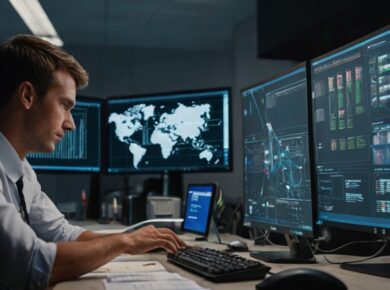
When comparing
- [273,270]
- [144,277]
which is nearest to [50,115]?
[144,277]

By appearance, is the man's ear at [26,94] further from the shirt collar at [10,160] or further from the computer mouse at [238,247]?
the computer mouse at [238,247]

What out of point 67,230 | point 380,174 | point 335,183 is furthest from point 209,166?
point 380,174

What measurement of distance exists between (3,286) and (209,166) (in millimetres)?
1460

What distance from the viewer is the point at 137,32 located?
16.9 feet

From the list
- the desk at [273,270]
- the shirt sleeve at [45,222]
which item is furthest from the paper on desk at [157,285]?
the shirt sleeve at [45,222]

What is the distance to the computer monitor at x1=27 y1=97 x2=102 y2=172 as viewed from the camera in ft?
8.27

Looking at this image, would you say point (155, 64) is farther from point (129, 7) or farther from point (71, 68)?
point (71, 68)

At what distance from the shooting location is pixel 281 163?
1.51 m

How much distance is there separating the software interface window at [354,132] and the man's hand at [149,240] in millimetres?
426

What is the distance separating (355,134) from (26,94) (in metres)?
0.86

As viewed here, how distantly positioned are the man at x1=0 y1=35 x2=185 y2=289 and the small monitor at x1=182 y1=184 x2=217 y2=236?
43 cm

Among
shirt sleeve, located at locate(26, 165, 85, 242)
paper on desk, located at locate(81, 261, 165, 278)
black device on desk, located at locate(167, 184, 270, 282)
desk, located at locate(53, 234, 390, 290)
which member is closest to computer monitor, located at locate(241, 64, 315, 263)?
desk, located at locate(53, 234, 390, 290)

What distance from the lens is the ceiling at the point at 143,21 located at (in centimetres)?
448

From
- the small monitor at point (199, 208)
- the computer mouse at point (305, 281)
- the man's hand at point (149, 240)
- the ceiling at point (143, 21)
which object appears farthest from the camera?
the ceiling at point (143, 21)
